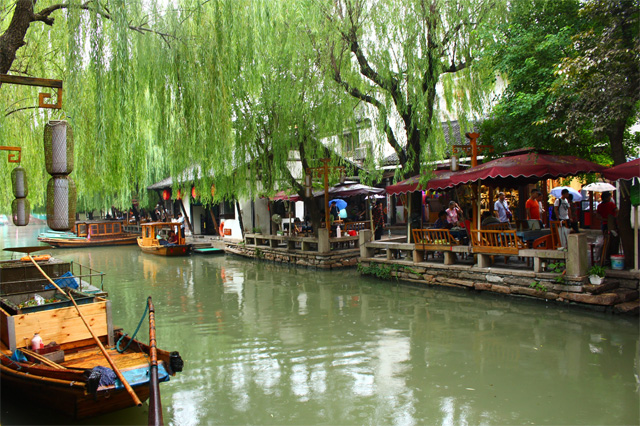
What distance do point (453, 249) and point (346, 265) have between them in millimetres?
4796

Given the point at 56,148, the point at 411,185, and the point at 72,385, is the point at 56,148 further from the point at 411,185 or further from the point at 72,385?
the point at 411,185

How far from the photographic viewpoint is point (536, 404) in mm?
4699

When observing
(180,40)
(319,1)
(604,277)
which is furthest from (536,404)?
(319,1)

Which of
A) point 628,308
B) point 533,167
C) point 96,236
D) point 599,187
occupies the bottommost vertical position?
point 628,308

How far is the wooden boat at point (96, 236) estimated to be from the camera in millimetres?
24328

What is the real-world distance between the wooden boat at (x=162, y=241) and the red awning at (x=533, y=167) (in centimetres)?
1343

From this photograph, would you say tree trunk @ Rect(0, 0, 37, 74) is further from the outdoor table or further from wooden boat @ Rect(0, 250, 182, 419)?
the outdoor table

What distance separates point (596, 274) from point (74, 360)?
7924 mm

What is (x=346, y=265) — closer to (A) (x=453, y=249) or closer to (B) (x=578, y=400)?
A: (A) (x=453, y=249)

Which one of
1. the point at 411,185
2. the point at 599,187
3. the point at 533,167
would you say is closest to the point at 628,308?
the point at 533,167

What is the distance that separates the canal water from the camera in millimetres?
4660

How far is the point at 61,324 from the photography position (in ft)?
16.7

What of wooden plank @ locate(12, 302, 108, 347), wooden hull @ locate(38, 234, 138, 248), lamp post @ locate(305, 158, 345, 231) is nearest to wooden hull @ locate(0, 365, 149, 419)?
wooden plank @ locate(12, 302, 108, 347)

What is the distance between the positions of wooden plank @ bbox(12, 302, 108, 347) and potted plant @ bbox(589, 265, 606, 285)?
24.9 ft
